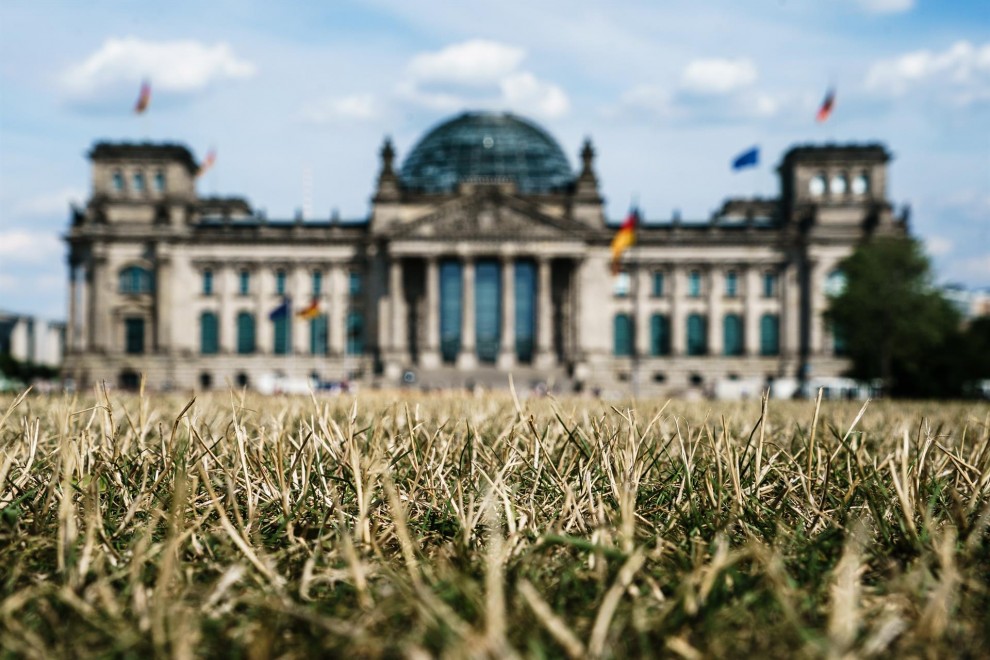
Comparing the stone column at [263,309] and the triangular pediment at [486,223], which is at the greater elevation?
the triangular pediment at [486,223]

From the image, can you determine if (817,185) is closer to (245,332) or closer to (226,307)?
(245,332)

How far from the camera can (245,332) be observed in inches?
2753

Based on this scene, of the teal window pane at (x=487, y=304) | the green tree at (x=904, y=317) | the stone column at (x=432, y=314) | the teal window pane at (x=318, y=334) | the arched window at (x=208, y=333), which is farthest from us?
the arched window at (x=208, y=333)

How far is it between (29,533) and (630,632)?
8.63 feet

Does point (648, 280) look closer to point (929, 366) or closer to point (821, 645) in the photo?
point (929, 366)

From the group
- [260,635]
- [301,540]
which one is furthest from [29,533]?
[260,635]

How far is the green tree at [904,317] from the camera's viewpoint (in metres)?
45.5

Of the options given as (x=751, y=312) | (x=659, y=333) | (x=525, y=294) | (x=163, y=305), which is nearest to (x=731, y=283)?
(x=751, y=312)

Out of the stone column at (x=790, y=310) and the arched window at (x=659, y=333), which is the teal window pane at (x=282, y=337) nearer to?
the arched window at (x=659, y=333)

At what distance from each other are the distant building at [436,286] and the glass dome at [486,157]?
17.4ft

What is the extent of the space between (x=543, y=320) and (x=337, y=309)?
1646 cm

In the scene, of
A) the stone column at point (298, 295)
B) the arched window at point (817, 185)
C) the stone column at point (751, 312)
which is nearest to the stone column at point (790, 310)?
the stone column at point (751, 312)

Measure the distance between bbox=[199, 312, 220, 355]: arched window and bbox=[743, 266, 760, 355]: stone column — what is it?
41500 mm

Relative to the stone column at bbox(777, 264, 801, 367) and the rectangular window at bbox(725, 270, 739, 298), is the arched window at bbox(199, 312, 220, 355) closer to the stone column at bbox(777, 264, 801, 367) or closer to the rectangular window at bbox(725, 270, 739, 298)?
the rectangular window at bbox(725, 270, 739, 298)
